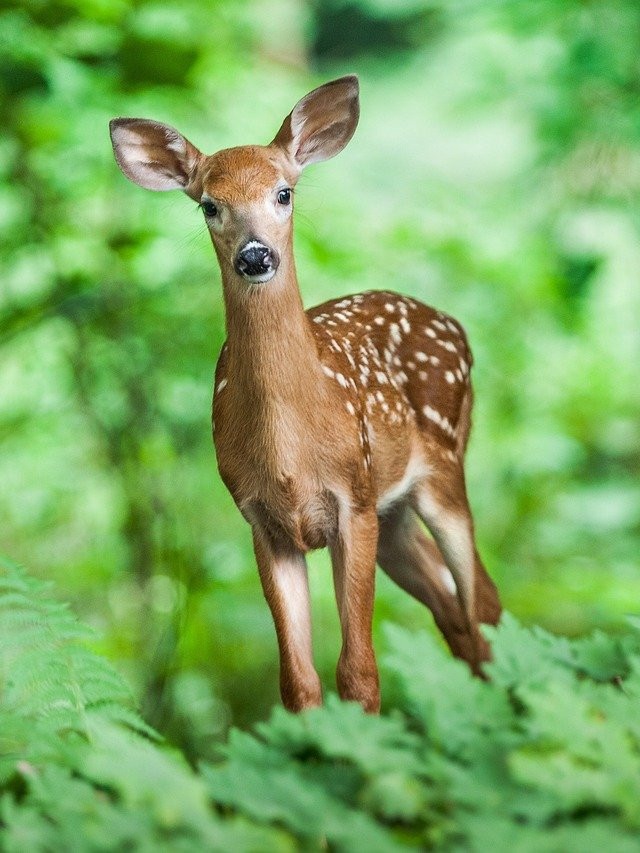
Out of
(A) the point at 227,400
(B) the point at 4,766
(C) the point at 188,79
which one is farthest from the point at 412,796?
(C) the point at 188,79

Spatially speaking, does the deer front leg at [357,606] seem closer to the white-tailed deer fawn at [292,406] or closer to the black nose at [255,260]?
the white-tailed deer fawn at [292,406]

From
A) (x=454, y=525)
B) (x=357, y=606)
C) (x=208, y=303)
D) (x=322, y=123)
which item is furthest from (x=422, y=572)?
(x=208, y=303)

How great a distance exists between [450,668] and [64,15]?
3.16 meters

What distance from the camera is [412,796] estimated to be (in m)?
1.18

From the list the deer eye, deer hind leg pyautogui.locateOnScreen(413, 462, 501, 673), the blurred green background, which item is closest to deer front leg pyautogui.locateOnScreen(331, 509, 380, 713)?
deer hind leg pyautogui.locateOnScreen(413, 462, 501, 673)

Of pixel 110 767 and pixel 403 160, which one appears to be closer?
pixel 110 767

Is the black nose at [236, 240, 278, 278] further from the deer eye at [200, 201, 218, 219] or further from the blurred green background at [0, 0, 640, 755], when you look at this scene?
the blurred green background at [0, 0, 640, 755]

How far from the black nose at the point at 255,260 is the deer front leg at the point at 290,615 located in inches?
20.0

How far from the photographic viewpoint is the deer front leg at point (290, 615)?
2.21 m

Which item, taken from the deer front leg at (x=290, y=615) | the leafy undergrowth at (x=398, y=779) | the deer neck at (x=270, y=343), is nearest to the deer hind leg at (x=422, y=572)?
the deer front leg at (x=290, y=615)

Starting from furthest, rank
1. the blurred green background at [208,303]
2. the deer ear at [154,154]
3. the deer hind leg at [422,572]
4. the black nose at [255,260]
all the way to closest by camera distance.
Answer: the blurred green background at [208,303], the deer hind leg at [422,572], the deer ear at [154,154], the black nose at [255,260]

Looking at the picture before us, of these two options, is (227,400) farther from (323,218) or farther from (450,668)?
(323,218)

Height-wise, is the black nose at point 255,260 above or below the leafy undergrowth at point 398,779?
above

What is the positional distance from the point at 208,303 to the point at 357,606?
216 centimetres
